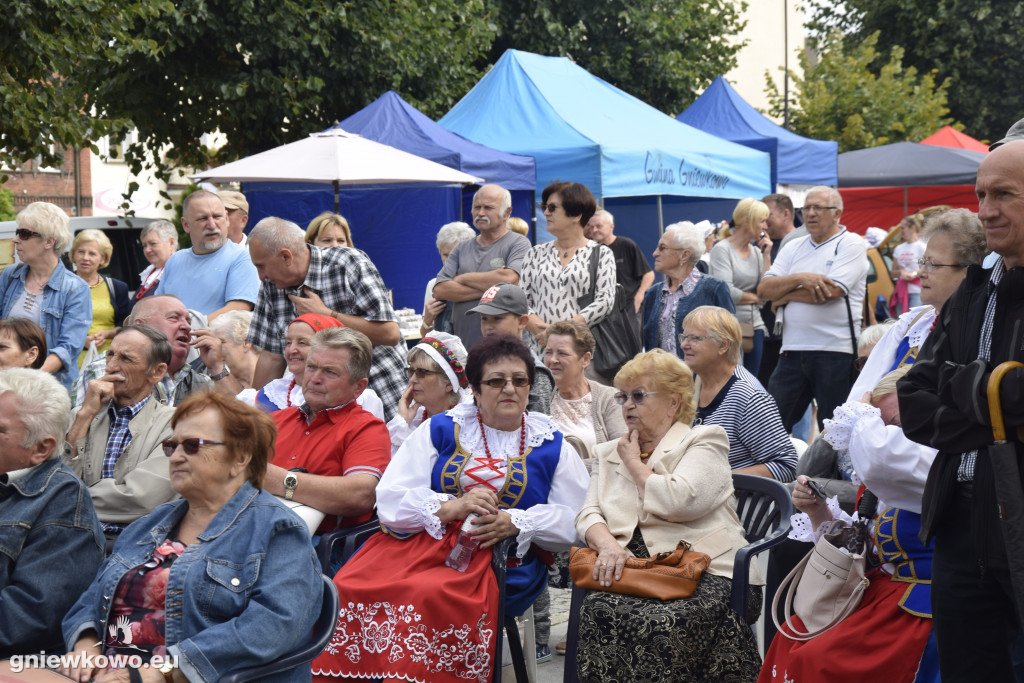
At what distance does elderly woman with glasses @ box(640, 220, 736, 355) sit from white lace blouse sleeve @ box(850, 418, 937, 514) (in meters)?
3.84

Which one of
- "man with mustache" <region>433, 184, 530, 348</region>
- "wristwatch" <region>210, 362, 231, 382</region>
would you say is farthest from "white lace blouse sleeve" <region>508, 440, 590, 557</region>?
"man with mustache" <region>433, 184, 530, 348</region>

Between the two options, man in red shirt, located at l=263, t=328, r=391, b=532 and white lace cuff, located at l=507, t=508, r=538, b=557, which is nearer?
white lace cuff, located at l=507, t=508, r=538, b=557

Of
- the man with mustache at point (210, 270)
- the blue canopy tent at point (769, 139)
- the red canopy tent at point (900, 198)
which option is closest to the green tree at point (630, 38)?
the red canopy tent at point (900, 198)

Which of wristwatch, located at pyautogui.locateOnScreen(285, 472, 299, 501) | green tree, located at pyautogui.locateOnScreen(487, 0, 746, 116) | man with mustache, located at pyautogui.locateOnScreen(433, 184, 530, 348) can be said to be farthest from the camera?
green tree, located at pyautogui.locateOnScreen(487, 0, 746, 116)

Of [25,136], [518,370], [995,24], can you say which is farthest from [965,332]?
[995,24]

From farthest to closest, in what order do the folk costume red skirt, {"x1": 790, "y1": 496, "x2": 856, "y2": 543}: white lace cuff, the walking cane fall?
the folk costume red skirt, {"x1": 790, "y1": 496, "x2": 856, "y2": 543}: white lace cuff, the walking cane

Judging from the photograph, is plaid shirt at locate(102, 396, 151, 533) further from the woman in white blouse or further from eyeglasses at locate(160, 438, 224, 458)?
the woman in white blouse

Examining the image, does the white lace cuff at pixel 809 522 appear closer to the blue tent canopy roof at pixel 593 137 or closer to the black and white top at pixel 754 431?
the black and white top at pixel 754 431

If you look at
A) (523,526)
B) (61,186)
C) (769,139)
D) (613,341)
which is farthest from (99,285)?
(61,186)

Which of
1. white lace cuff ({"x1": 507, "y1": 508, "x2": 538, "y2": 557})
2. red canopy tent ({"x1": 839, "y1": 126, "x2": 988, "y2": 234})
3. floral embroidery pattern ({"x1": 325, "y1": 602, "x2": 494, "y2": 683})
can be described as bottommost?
floral embroidery pattern ({"x1": 325, "y1": 602, "x2": 494, "y2": 683})

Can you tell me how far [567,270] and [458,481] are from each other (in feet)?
9.36

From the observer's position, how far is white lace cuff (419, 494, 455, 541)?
12.8 ft

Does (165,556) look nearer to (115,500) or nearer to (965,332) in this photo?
(115,500)

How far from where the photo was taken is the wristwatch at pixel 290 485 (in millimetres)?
4000
